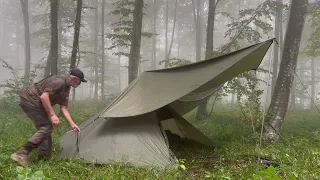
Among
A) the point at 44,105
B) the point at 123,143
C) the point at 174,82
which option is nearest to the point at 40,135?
the point at 44,105

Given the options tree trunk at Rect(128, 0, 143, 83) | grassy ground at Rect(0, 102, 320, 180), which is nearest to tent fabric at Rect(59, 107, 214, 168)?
grassy ground at Rect(0, 102, 320, 180)

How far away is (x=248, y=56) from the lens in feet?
16.4

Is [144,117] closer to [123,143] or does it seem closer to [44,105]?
[123,143]

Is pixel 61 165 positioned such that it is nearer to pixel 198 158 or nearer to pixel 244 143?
pixel 198 158

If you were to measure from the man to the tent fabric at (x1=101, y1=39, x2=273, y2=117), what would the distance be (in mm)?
785

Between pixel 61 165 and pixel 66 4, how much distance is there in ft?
51.9

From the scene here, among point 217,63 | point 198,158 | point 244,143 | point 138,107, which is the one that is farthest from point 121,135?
point 244,143

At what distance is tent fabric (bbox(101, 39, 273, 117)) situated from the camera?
4.84 m

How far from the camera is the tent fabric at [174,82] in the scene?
15.9 ft

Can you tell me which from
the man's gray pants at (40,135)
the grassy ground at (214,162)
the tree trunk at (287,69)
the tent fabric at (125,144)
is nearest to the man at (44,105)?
the man's gray pants at (40,135)

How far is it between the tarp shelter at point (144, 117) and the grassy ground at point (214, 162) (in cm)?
30

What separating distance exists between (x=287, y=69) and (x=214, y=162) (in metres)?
3.94

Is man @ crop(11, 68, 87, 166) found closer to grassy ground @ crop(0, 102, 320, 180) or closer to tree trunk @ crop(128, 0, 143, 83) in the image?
grassy ground @ crop(0, 102, 320, 180)

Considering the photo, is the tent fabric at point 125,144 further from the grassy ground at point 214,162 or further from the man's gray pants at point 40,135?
the man's gray pants at point 40,135
